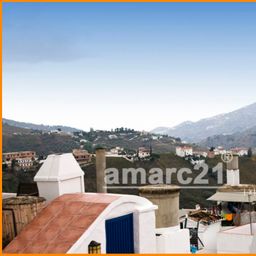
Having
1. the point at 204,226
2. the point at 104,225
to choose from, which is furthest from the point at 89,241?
the point at 204,226

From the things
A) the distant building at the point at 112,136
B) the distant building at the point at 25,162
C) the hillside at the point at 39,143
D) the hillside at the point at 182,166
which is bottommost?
the hillside at the point at 182,166

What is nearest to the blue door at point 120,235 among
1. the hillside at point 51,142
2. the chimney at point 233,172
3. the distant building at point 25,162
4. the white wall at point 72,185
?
the white wall at point 72,185

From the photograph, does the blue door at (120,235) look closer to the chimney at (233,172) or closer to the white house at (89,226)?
the white house at (89,226)

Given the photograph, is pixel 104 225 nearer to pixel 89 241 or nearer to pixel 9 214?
pixel 89 241

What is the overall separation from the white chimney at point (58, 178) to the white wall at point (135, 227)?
215 centimetres

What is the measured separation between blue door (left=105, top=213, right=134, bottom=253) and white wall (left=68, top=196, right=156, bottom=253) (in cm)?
14

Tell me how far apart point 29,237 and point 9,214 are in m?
1.12

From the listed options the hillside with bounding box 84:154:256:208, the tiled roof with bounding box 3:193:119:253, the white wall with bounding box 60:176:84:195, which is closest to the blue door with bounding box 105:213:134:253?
the tiled roof with bounding box 3:193:119:253

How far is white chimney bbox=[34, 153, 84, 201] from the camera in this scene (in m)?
13.9

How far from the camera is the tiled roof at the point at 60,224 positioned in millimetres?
11344

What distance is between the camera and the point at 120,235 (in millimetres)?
12898

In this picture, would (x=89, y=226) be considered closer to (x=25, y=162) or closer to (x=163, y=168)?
(x=25, y=162)

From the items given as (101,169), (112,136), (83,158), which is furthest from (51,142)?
(101,169)

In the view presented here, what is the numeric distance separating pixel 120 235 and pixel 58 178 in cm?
258
